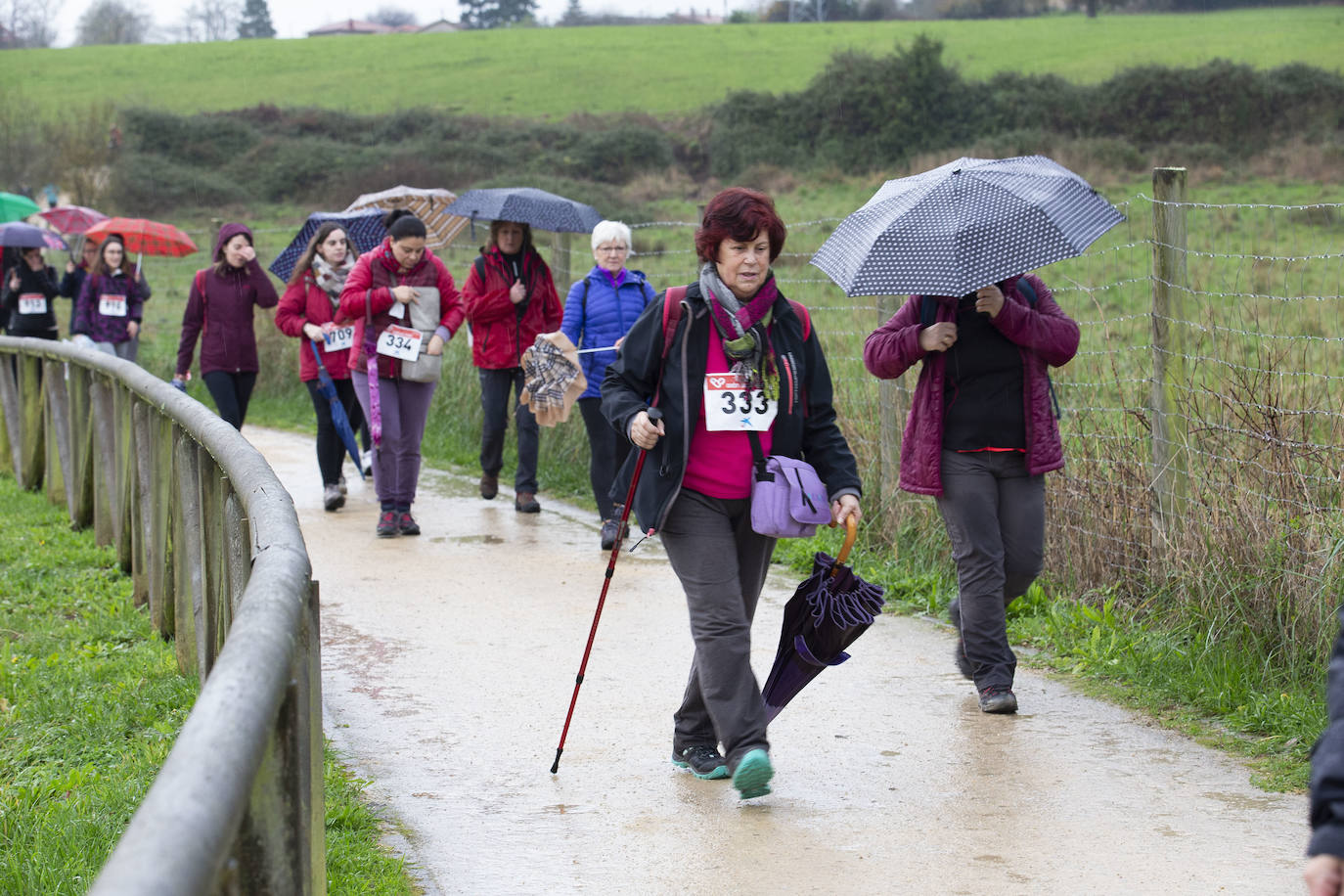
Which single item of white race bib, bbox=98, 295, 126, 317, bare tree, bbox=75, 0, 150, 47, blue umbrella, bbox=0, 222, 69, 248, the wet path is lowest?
the wet path

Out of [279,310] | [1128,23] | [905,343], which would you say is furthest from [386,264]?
[1128,23]

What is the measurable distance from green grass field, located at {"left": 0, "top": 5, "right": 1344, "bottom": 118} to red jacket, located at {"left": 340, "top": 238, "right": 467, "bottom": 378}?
4501cm

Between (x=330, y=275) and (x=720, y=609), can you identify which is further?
(x=330, y=275)

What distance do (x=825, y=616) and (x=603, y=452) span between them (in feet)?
14.9

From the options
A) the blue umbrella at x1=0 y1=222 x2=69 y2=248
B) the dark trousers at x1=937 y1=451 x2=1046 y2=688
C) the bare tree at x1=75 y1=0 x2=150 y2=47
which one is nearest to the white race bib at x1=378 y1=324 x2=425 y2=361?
the dark trousers at x1=937 y1=451 x2=1046 y2=688

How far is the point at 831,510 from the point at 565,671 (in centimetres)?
184

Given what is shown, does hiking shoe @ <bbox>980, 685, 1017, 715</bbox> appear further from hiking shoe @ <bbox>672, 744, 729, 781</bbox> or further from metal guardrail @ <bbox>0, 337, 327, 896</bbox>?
metal guardrail @ <bbox>0, 337, 327, 896</bbox>

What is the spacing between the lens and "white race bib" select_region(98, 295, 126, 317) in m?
14.0

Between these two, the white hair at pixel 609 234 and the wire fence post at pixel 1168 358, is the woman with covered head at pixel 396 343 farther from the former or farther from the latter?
the wire fence post at pixel 1168 358

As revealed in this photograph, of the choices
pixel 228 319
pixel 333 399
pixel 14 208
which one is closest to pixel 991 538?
pixel 333 399

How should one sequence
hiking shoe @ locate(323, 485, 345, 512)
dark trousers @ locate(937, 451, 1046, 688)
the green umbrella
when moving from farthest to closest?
the green umbrella, hiking shoe @ locate(323, 485, 345, 512), dark trousers @ locate(937, 451, 1046, 688)

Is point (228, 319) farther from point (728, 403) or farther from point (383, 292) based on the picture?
point (728, 403)

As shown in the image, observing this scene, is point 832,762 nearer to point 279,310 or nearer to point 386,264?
point 386,264

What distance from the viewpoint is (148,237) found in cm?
1498
